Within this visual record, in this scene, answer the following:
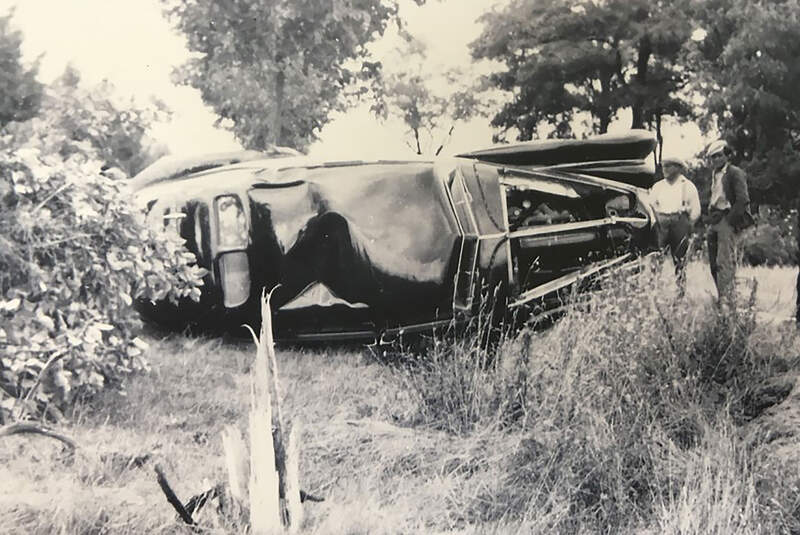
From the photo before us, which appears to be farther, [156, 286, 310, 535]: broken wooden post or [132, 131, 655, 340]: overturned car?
[132, 131, 655, 340]: overturned car

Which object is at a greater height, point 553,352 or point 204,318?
point 204,318

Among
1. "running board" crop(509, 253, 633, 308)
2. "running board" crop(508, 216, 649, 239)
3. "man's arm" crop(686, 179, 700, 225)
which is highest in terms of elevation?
"man's arm" crop(686, 179, 700, 225)

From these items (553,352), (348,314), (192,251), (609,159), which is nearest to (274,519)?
(348,314)

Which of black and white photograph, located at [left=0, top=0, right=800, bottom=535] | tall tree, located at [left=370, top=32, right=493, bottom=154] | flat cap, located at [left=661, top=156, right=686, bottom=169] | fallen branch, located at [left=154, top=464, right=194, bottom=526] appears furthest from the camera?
flat cap, located at [left=661, top=156, right=686, bottom=169]


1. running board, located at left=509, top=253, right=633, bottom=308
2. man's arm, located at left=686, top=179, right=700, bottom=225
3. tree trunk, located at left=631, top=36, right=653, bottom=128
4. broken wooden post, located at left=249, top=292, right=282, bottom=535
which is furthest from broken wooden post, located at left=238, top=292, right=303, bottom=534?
man's arm, located at left=686, top=179, right=700, bottom=225

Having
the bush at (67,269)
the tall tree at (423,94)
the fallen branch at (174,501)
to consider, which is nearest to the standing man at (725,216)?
the tall tree at (423,94)

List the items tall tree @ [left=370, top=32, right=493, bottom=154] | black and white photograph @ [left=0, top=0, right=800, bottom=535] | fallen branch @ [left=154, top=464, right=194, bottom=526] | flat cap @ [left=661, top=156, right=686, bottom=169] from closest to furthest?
1. fallen branch @ [left=154, top=464, right=194, bottom=526]
2. black and white photograph @ [left=0, top=0, right=800, bottom=535]
3. tall tree @ [left=370, top=32, right=493, bottom=154]
4. flat cap @ [left=661, top=156, right=686, bottom=169]

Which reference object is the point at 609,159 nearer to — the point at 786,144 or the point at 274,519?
the point at 786,144

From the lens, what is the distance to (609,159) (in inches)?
97.0

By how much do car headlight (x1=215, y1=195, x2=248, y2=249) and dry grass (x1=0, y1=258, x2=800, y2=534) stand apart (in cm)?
27

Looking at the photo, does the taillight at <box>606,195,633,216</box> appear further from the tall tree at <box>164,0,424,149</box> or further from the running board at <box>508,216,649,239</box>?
the tall tree at <box>164,0,424,149</box>

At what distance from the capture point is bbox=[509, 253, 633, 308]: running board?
97.0 inches

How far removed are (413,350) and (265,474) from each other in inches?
20.4

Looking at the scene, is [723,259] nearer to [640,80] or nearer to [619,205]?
[619,205]
